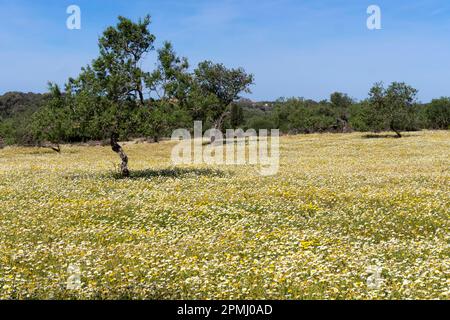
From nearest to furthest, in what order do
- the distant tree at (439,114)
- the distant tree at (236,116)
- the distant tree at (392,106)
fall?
1. the distant tree at (392,106)
2. the distant tree at (439,114)
3. the distant tree at (236,116)

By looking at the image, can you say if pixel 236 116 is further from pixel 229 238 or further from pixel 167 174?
pixel 229 238

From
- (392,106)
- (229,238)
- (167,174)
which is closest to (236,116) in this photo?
(392,106)

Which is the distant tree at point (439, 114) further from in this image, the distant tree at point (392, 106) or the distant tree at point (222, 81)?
the distant tree at point (222, 81)

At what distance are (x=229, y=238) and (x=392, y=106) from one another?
6436 cm

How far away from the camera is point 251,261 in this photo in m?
11.5

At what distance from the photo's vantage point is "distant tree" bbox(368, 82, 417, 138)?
232 ft

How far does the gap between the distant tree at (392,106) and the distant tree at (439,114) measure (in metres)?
42.9

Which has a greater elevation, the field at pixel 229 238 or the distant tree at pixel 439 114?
the distant tree at pixel 439 114

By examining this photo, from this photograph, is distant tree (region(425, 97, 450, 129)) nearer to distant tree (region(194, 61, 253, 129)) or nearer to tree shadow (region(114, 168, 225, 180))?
distant tree (region(194, 61, 253, 129))

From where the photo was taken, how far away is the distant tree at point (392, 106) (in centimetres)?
7062

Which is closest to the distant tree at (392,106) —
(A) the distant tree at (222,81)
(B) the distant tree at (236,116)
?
(A) the distant tree at (222,81)
